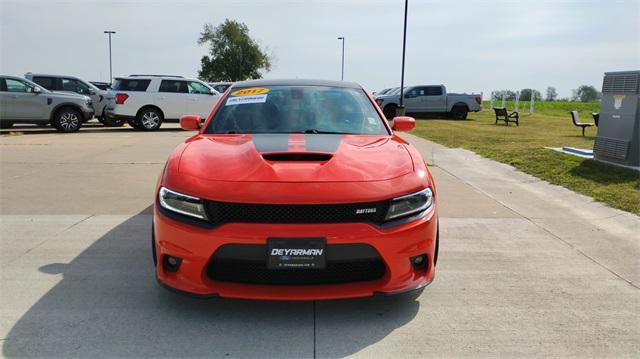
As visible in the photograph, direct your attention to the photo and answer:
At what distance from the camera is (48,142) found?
494 inches

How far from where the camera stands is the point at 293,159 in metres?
3.19

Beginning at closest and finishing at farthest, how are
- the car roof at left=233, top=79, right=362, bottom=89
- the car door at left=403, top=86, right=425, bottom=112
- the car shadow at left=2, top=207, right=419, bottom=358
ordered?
the car shadow at left=2, top=207, right=419, bottom=358 < the car roof at left=233, top=79, right=362, bottom=89 < the car door at left=403, top=86, right=425, bottom=112

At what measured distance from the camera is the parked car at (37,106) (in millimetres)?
14969

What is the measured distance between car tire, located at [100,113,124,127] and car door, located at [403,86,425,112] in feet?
47.3

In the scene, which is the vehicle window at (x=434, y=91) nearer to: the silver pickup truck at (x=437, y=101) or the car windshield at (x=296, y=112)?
the silver pickup truck at (x=437, y=101)

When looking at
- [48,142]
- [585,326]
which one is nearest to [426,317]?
[585,326]

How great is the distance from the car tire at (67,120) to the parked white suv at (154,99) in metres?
1.24

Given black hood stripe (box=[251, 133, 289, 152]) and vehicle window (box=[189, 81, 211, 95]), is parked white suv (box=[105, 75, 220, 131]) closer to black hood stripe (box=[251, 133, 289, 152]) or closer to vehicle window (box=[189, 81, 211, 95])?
vehicle window (box=[189, 81, 211, 95])

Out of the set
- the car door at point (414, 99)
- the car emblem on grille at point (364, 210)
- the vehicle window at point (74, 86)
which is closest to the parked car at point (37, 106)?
the vehicle window at point (74, 86)

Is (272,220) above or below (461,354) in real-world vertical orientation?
above

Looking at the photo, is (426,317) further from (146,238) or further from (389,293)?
(146,238)

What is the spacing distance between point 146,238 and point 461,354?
310 cm

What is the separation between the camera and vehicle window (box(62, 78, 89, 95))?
57.9 ft

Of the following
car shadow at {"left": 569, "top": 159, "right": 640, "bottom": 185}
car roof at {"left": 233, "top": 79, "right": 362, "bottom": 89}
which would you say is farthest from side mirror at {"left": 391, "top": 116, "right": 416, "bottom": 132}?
car shadow at {"left": 569, "top": 159, "right": 640, "bottom": 185}
